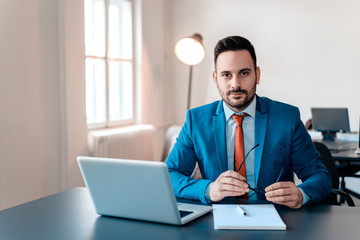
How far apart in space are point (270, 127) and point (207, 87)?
4.11 m

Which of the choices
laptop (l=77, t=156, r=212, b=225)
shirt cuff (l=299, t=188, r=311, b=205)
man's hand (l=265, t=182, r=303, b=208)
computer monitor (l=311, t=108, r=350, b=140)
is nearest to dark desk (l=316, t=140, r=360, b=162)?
computer monitor (l=311, t=108, r=350, b=140)

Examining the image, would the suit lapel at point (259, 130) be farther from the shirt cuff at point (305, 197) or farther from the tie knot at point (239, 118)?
the shirt cuff at point (305, 197)

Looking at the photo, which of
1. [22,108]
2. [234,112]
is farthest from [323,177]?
[22,108]

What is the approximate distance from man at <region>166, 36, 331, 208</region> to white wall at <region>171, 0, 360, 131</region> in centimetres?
369

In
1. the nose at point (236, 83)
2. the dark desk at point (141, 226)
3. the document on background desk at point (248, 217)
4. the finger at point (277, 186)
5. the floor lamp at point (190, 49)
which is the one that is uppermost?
the floor lamp at point (190, 49)

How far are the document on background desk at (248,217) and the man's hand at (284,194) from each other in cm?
5

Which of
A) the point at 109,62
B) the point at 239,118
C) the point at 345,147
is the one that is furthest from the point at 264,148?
the point at 109,62

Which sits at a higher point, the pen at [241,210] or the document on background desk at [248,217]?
the pen at [241,210]

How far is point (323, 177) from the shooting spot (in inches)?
78.0

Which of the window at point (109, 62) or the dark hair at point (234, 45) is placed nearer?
Result: the dark hair at point (234, 45)

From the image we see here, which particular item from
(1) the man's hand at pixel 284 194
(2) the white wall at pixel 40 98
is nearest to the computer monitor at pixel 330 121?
(2) the white wall at pixel 40 98

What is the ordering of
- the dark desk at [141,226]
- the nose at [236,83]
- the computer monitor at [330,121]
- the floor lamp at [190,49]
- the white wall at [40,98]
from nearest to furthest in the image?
the dark desk at [141,226] → the nose at [236,83] → the white wall at [40,98] → the computer monitor at [330,121] → the floor lamp at [190,49]

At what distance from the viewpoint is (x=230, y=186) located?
1.67 m

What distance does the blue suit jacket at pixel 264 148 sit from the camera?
2094 millimetres
